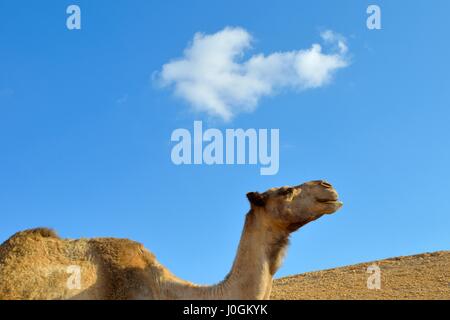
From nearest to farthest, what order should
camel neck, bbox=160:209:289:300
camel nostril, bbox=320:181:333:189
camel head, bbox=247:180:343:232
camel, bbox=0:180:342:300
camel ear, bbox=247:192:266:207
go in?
camel, bbox=0:180:342:300
camel neck, bbox=160:209:289:300
camel head, bbox=247:180:343:232
camel ear, bbox=247:192:266:207
camel nostril, bbox=320:181:333:189

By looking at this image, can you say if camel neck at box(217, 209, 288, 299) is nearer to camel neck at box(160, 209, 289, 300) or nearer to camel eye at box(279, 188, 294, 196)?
camel neck at box(160, 209, 289, 300)

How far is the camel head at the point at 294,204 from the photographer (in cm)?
1008

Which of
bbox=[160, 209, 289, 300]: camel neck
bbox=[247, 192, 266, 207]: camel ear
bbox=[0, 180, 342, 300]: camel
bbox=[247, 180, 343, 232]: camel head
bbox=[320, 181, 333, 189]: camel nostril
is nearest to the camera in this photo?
bbox=[0, 180, 342, 300]: camel

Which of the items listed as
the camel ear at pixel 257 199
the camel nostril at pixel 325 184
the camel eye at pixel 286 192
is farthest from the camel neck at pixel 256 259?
the camel nostril at pixel 325 184

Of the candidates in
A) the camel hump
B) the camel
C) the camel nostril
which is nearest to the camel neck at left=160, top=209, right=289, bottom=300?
the camel

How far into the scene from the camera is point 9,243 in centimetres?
1005

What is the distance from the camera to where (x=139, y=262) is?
998 cm

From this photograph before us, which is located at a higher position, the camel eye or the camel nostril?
the camel nostril

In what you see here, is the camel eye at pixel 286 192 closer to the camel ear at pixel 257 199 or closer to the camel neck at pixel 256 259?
the camel ear at pixel 257 199

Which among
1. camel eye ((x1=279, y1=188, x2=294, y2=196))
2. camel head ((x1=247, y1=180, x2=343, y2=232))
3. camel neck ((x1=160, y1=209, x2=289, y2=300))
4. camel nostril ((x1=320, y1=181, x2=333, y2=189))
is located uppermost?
camel nostril ((x1=320, y1=181, x2=333, y2=189))

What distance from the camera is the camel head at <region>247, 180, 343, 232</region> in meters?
10.1
